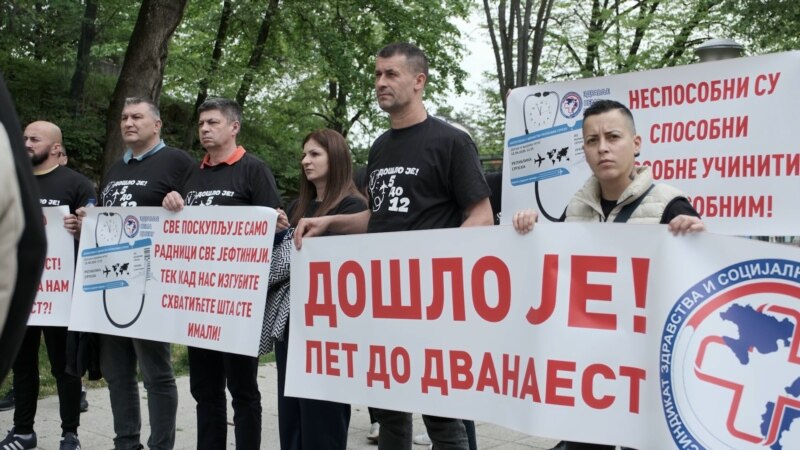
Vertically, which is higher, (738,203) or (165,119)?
(165,119)

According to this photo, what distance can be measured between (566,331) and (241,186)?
225 cm

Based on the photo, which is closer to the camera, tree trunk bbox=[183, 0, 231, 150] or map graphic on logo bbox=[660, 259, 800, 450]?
map graphic on logo bbox=[660, 259, 800, 450]

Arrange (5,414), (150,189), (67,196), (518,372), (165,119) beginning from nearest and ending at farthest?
1. (518,372)
2. (150,189)
3. (67,196)
4. (5,414)
5. (165,119)

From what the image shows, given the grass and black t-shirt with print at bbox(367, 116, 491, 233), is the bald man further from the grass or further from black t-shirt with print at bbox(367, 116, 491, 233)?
black t-shirt with print at bbox(367, 116, 491, 233)

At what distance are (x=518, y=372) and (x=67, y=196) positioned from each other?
3.57 metres

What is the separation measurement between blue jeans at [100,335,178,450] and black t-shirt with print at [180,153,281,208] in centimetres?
99

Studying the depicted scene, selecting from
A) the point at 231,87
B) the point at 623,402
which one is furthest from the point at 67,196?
the point at 231,87

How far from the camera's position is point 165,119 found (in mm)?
22531

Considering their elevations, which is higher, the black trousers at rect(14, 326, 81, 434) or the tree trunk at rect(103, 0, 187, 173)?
the tree trunk at rect(103, 0, 187, 173)

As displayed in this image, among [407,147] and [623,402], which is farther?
[407,147]

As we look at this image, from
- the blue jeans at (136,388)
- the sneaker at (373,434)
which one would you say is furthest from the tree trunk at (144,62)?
the sneaker at (373,434)

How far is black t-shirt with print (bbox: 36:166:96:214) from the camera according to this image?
19.2ft

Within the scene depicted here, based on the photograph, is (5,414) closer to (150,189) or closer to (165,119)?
(150,189)

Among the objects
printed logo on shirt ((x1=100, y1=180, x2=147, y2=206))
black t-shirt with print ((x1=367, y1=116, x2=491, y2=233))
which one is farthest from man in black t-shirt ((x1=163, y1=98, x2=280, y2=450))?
black t-shirt with print ((x1=367, y1=116, x2=491, y2=233))
